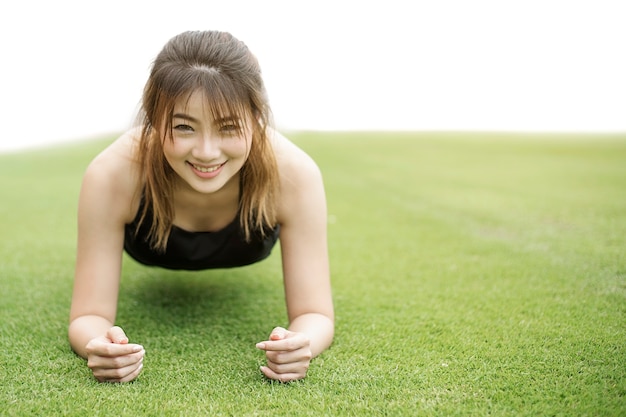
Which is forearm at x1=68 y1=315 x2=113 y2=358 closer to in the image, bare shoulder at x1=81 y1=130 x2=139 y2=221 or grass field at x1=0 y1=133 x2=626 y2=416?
grass field at x1=0 y1=133 x2=626 y2=416

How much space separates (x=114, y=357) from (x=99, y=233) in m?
0.57

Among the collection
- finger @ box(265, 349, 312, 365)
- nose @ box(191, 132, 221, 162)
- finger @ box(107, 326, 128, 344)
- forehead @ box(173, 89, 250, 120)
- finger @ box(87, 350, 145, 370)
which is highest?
forehead @ box(173, 89, 250, 120)

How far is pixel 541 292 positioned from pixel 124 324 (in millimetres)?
1905

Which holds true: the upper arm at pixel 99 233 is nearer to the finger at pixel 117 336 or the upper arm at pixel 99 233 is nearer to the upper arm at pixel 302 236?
the finger at pixel 117 336

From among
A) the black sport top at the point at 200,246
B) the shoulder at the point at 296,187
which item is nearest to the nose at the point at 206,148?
the shoulder at the point at 296,187

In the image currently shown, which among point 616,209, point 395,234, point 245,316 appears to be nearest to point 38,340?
point 245,316

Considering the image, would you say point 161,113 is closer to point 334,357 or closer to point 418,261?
point 334,357

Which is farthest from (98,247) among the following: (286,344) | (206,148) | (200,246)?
(286,344)

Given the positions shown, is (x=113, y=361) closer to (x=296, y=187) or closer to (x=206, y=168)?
(x=206, y=168)

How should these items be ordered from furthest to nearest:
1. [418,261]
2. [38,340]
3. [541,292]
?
[418,261], [541,292], [38,340]

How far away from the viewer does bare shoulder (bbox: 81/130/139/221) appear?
214 cm

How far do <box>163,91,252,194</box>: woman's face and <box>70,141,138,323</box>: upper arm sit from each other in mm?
324

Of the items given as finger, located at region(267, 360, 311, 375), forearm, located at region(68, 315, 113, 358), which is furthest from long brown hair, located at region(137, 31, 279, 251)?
finger, located at region(267, 360, 311, 375)

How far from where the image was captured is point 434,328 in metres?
2.36
